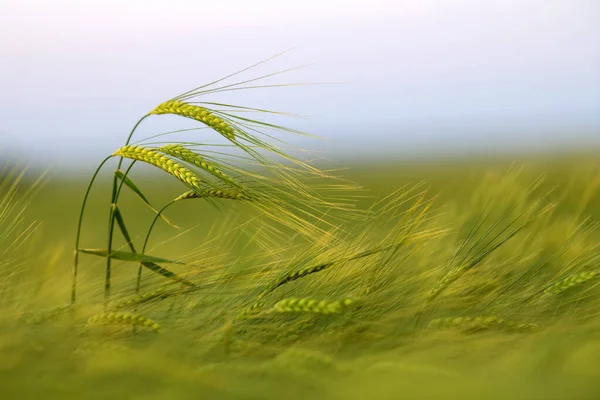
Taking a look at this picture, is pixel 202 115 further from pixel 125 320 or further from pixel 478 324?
pixel 478 324

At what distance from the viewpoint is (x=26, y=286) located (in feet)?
5.32

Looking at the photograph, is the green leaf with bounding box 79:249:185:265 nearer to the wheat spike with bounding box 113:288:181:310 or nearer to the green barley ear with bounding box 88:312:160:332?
the wheat spike with bounding box 113:288:181:310

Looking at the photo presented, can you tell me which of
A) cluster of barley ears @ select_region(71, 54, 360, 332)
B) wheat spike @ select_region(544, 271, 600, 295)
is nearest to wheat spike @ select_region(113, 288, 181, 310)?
cluster of barley ears @ select_region(71, 54, 360, 332)

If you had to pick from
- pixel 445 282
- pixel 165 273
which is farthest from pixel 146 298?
pixel 445 282

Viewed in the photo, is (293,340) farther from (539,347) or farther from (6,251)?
(6,251)

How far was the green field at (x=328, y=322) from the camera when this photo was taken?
0.95 metres

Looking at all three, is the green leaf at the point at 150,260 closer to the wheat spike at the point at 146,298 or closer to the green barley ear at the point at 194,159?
the wheat spike at the point at 146,298

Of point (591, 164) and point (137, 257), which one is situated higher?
point (591, 164)

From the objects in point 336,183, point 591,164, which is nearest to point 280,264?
point 336,183

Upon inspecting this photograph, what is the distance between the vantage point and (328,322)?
4.07ft

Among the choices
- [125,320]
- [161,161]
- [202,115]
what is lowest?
[125,320]

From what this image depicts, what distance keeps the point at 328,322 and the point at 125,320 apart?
0.43 m

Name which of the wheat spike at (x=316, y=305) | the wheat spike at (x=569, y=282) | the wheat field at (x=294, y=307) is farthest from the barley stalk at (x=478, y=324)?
the wheat spike at (x=316, y=305)

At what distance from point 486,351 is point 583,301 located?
531mm
